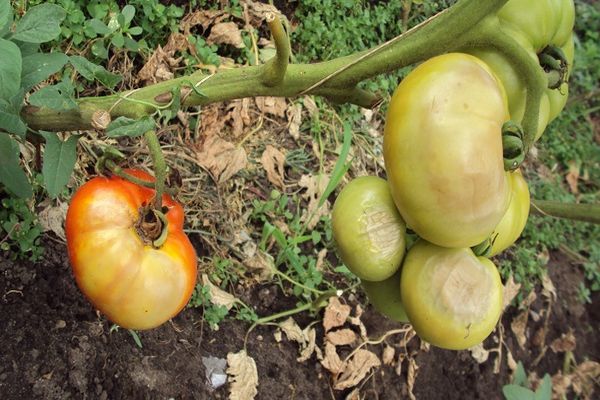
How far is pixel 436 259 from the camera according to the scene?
1.24 m

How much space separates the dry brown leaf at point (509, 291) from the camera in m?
3.00

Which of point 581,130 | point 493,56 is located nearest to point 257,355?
point 493,56

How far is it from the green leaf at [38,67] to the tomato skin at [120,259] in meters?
0.25

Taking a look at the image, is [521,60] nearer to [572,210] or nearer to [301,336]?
[572,210]

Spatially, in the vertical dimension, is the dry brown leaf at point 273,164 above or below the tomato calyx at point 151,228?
below

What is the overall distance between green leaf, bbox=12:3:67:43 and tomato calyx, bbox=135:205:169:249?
1.30 feet

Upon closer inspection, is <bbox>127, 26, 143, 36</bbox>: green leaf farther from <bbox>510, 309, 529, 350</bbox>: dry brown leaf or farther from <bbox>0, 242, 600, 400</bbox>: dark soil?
<bbox>510, 309, 529, 350</bbox>: dry brown leaf

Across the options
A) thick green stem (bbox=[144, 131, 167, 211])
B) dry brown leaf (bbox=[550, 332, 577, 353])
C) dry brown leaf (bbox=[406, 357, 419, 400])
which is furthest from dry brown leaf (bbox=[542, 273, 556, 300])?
thick green stem (bbox=[144, 131, 167, 211])

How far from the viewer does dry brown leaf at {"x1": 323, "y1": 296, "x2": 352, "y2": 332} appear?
2330 millimetres

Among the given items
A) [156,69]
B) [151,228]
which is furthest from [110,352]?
[156,69]

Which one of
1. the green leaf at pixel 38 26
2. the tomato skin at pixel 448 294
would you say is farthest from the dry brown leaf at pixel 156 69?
the tomato skin at pixel 448 294

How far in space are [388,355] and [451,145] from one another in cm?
159

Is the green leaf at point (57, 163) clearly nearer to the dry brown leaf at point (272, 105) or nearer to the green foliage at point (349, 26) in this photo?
the dry brown leaf at point (272, 105)

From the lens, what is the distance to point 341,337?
92.6 inches
